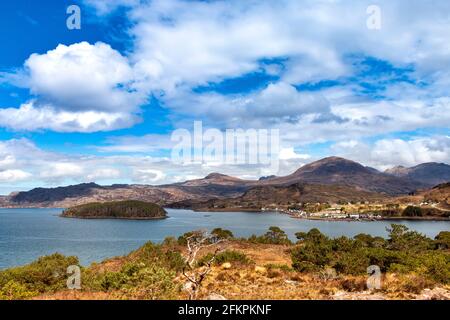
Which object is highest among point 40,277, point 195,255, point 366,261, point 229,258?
point 195,255

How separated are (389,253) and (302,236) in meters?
65.7

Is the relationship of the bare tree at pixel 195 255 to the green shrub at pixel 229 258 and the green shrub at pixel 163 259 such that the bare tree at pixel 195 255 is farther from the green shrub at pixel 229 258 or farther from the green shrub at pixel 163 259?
the green shrub at pixel 229 258

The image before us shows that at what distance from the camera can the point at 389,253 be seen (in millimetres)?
43781

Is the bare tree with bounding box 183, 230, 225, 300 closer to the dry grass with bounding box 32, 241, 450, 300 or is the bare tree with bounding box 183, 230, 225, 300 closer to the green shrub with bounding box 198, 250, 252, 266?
the dry grass with bounding box 32, 241, 450, 300

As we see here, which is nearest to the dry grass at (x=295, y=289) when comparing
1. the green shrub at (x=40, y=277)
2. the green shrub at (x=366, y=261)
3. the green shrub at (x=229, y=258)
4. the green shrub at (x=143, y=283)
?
the green shrub at (x=143, y=283)

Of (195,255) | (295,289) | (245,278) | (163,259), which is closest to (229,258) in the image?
(163,259)

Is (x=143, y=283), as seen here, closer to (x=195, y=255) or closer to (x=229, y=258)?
(x=195, y=255)

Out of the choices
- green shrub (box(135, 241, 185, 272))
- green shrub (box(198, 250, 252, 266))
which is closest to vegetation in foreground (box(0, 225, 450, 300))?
green shrub (box(198, 250, 252, 266))

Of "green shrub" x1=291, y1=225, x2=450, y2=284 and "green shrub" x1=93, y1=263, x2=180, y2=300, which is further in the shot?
"green shrub" x1=291, y1=225, x2=450, y2=284

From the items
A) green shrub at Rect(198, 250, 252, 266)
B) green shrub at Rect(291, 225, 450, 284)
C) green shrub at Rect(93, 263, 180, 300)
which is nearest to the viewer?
green shrub at Rect(93, 263, 180, 300)

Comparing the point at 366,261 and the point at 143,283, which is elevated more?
the point at 143,283
